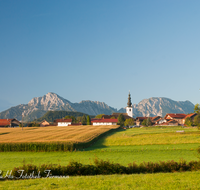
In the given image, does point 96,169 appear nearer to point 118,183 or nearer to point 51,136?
point 118,183

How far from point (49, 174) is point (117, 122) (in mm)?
150372

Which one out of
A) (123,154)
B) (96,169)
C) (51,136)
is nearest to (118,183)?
(96,169)

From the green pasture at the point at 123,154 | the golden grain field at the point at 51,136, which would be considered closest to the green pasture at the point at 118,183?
the green pasture at the point at 123,154

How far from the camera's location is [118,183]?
13.6m

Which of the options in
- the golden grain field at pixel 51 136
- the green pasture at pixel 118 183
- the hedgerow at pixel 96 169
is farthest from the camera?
the golden grain field at pixel 51 136

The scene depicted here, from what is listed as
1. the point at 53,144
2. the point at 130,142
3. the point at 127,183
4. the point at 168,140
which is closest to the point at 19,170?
the point at 127,183

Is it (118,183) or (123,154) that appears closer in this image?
(118,183)

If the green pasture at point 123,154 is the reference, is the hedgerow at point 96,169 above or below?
above

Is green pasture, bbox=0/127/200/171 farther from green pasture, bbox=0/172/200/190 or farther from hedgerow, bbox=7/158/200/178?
green pasture, bbox=0/172/200/190

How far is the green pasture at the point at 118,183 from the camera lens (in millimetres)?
12875

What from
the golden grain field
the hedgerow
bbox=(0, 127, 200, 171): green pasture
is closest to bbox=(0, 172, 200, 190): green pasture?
the hedgerow

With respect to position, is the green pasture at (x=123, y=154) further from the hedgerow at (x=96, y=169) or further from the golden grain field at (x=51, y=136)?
the golden grain field at (x=51, y=136)

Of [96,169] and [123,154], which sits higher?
[96,169]

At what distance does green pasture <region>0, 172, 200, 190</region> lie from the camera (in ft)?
42.2
